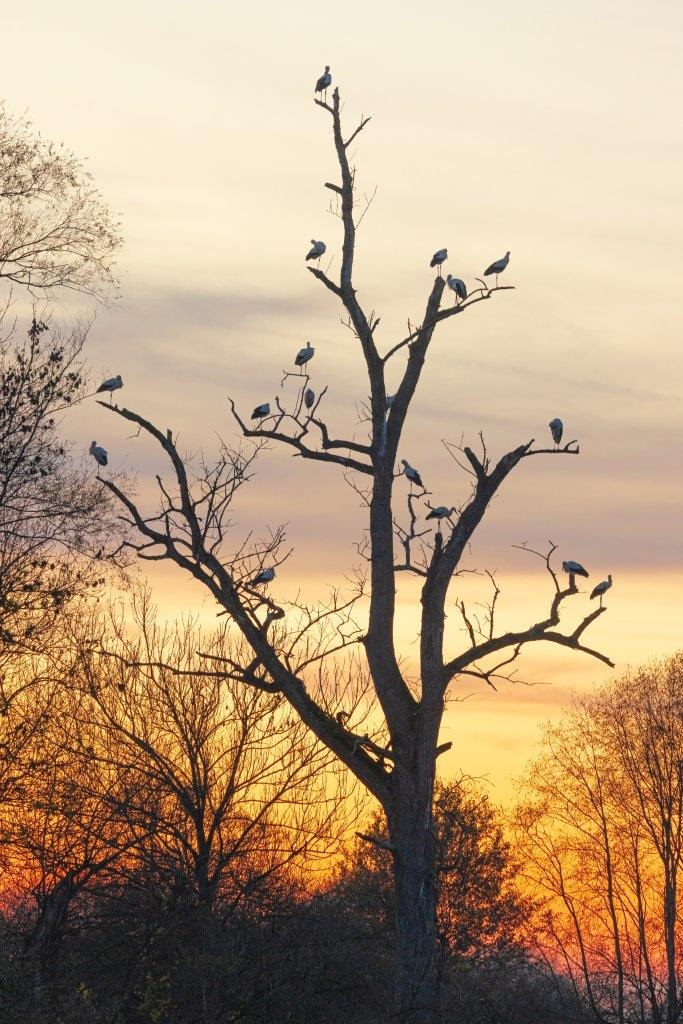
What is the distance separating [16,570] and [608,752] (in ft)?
69.2

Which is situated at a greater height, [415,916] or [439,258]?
[439,258]

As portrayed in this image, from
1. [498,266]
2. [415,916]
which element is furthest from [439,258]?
[415,916]

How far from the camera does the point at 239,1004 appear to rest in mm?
15711

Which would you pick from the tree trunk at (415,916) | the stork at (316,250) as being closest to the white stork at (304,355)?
the stork at (316,250)

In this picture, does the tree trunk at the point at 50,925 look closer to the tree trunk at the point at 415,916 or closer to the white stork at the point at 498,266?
the tree trunk at the point at 415,916

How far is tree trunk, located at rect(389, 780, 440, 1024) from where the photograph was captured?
48.1 ft

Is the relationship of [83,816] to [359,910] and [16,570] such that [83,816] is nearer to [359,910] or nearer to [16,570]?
[16,570]

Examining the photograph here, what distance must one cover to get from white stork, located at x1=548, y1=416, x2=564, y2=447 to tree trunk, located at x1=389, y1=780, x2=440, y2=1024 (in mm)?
5536

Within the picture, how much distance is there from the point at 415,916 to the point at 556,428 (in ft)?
Result: 23.4

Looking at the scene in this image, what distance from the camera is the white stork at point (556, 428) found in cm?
1729

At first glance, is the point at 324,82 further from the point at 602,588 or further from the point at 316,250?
the point at 602,588

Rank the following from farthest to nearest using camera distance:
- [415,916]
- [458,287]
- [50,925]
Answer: [50,925] → [458,287] → [415,916]

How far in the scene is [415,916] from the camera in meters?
14.9

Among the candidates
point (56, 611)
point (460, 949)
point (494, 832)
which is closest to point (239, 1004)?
point (56, 611)
